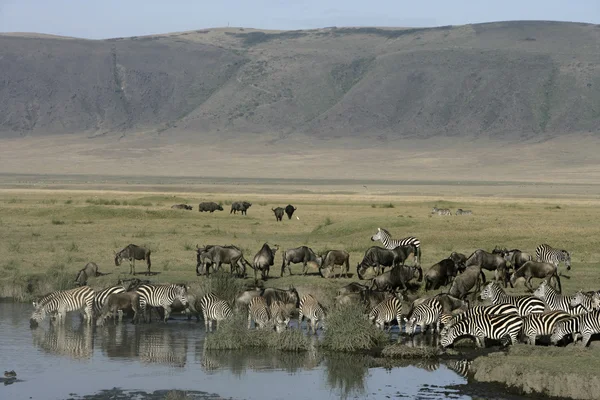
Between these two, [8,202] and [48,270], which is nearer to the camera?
[48,270]

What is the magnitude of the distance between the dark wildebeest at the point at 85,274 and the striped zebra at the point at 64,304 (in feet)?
12.0

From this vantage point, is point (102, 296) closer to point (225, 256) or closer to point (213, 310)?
point (213, 310)

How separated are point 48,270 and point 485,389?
1390 centimetres

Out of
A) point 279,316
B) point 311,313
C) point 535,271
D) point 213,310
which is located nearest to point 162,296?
point 213,310

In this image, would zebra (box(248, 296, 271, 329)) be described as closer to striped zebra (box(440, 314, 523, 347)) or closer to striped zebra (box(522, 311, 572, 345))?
striped zebra (box(440, 314, 523, 347))

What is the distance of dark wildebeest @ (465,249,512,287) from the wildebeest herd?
23mm

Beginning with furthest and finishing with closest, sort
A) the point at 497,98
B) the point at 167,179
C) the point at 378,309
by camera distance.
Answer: the point at 497,98 < the point at 167,179 < the point at 378,309

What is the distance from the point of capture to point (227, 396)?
1500 centimetres

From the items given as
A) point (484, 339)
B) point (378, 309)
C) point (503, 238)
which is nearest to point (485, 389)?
point (484, 339)

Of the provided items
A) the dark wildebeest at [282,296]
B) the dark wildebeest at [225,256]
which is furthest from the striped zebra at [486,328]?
the dark wildebeest at [225,256]

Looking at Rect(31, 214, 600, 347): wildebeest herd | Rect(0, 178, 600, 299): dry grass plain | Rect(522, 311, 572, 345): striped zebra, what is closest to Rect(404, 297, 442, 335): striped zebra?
Rect(31, 214, 600, 347): wildebeest herd

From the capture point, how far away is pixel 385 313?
62.7 feet

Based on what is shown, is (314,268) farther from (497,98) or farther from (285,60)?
(285,60)

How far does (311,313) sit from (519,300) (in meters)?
3.74
